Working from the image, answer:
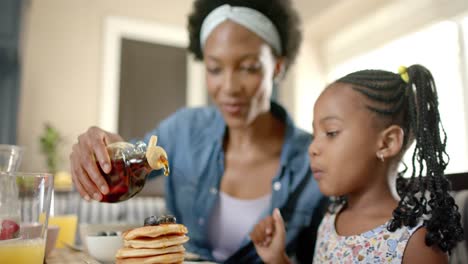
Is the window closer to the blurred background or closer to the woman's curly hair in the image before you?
the blurred background

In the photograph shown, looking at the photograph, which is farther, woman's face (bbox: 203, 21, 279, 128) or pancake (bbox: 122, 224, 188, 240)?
woman's face (bbox: 203, 21, 279, 128)

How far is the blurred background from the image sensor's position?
284 cm

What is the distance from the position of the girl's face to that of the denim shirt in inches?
15.3

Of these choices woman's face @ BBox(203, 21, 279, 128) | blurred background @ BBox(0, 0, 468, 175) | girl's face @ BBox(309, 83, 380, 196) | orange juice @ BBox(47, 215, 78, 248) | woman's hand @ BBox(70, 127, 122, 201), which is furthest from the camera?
blurred background @ BBox(0, 0, 468, 175)

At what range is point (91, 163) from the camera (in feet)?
2.50

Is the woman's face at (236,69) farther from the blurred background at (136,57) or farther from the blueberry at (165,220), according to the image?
the blurred background at (136,57)

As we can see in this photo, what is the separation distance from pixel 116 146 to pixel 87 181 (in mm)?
93

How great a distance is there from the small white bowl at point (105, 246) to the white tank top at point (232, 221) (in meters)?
0.60

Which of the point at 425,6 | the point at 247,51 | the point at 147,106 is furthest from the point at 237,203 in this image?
the point at 147,106

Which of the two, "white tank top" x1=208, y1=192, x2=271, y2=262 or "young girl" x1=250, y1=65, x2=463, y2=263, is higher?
"young girl" x1=250, y1=65, x2=463, y2=263

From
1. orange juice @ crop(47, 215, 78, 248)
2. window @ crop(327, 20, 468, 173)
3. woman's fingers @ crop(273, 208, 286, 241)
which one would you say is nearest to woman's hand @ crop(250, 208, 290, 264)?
woman's fingers @ crop(273, 208, 286, 241)

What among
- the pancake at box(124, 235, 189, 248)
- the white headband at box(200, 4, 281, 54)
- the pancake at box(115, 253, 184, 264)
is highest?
the white headband at box(200, 4, 281, 54)

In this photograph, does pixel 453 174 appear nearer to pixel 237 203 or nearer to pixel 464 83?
pixel 237 203

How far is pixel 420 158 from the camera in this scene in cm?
93
